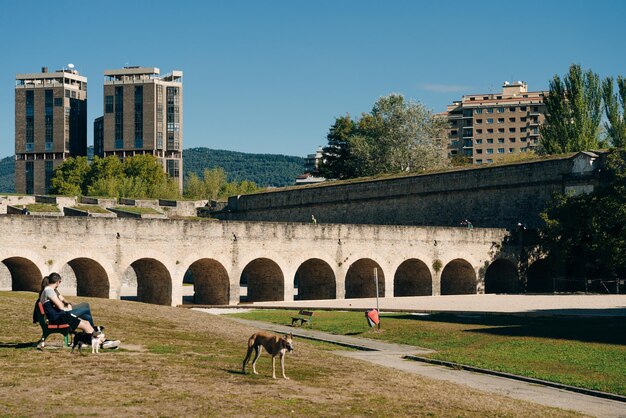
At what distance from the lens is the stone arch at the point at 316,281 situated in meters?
46.6

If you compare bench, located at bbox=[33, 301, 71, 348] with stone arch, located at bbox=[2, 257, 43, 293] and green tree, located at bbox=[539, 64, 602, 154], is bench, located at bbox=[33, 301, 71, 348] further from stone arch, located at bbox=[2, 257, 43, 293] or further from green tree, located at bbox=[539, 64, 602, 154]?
green tree, located at bbox=[539, 64, 602, 154]

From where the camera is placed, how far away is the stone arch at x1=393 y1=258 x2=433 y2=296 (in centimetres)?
5062

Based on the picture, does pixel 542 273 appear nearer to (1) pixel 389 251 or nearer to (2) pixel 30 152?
(1) pixel 389 251

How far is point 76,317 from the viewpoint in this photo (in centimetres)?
1731

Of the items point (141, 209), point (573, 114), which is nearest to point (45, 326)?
point (141, 209)

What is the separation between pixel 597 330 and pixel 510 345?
4.58m

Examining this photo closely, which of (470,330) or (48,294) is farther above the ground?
(48,294)

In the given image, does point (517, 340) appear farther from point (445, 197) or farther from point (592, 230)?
point (445, 197)

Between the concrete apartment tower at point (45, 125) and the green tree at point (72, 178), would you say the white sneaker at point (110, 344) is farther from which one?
the concrete apartment tower at point (45, 125)

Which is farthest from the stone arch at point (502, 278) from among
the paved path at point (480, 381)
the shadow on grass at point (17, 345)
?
the shadow on grass at point (17, 345)

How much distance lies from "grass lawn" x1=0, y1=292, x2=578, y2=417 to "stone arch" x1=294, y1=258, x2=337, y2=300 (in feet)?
Answer: 84.0

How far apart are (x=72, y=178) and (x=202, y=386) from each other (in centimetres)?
10661

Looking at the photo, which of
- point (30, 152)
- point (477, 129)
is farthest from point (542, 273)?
point (30, 152)

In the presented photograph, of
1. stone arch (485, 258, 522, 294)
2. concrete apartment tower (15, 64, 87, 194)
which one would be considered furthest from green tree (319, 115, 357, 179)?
concrete apartment tower (15, 64, 87, 194)
